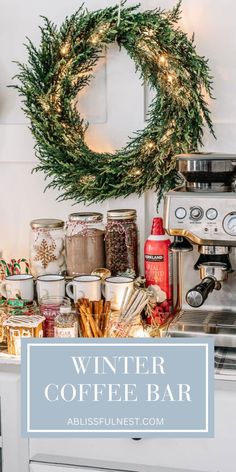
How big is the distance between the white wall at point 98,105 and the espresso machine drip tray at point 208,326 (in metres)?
0.45

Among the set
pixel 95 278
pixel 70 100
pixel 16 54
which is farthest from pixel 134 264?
pixel 16 54

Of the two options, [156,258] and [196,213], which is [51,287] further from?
[196,213]

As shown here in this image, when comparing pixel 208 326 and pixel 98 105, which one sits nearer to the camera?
pixel 208 326

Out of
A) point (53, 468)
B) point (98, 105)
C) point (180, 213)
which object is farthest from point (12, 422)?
point (98, 105)

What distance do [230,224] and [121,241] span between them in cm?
44

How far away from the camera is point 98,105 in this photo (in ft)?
7.98

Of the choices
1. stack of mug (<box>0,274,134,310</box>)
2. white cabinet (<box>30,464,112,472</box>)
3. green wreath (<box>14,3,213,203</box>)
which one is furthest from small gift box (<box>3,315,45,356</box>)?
green wreath (<box>14,3,213,203</box>)

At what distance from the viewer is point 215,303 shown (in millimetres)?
2104

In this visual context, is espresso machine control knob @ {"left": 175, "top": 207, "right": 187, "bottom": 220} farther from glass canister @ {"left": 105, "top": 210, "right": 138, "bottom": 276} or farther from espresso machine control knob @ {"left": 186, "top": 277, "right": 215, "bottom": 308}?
glass canister @ {"left": 105, "top": 210, "right": 138, "bottom": 276}

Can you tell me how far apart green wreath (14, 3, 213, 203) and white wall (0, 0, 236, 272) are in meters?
0.04

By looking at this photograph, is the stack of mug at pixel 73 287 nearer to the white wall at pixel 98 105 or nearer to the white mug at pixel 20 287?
the white mug at pixel 20 287

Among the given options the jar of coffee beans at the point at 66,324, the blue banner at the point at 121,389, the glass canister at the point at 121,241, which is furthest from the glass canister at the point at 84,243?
the blue banner at the point at 121,389

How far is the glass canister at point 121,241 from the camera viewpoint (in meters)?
2.27

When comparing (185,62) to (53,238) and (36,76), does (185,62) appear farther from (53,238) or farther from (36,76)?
(53,238)
